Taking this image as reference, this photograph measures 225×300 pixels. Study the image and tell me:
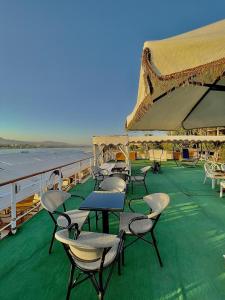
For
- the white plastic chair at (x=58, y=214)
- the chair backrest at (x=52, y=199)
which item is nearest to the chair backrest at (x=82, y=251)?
the white plastic chair at (x=58, y=214)

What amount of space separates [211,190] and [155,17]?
30.8 feet

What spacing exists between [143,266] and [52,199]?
4.89 ft

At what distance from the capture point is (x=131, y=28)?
1150cm

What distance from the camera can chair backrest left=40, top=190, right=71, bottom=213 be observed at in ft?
8.14

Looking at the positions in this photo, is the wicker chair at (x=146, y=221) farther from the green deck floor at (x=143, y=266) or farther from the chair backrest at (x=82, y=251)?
the chair backrest at (x=82, y=251)

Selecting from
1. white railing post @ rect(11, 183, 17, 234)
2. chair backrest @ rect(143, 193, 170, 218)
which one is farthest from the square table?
white railing post @ rect(11, 183, 17, 234)

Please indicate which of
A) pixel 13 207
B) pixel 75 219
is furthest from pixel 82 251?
pixel 13 207

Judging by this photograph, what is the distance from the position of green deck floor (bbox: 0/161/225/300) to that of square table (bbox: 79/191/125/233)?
1.88 feet

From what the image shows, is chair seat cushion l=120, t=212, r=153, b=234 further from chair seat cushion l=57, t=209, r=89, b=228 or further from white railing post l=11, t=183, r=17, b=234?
white railing post l=11, t=183, r=17, b=234

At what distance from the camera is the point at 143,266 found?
2221 mm

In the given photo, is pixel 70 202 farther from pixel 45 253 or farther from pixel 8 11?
pixel 8 11

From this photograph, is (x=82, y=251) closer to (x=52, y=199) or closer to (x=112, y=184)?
(x=52, y=199)

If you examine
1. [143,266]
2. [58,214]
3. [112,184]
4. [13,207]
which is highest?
[112,184]

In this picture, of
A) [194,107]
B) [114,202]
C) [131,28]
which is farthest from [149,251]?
[131,28]
